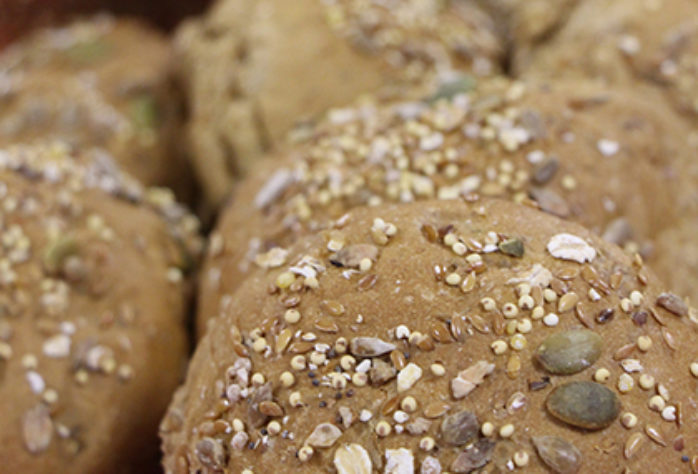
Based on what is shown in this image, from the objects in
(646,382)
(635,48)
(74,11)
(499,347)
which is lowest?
(635,48)

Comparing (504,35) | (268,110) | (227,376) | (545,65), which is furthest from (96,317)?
(504,35)

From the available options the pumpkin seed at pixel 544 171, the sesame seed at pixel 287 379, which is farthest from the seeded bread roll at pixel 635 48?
the sesame seed at pixel 287 379

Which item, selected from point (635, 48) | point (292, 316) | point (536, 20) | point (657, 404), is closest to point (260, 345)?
point (292, 316)

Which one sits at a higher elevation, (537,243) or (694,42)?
(537,243)

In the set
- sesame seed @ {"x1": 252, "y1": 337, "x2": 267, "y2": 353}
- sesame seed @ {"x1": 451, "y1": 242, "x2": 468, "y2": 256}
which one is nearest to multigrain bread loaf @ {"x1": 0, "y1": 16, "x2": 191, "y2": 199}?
sesame seed @ {"x1": 252, "y1": 337, "x2": 267, "y2": 353}

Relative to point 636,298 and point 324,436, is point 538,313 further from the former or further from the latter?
point 324,436

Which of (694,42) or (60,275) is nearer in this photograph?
(60,275)

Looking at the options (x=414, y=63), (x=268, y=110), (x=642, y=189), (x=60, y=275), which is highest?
(x=60, y=275)

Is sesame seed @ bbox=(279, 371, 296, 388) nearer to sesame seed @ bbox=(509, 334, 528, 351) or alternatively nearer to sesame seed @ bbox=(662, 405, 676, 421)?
sesame seed @ bbox=(509, 334, 528, 351)

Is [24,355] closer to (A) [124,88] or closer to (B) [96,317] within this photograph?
(B) [96,317]
